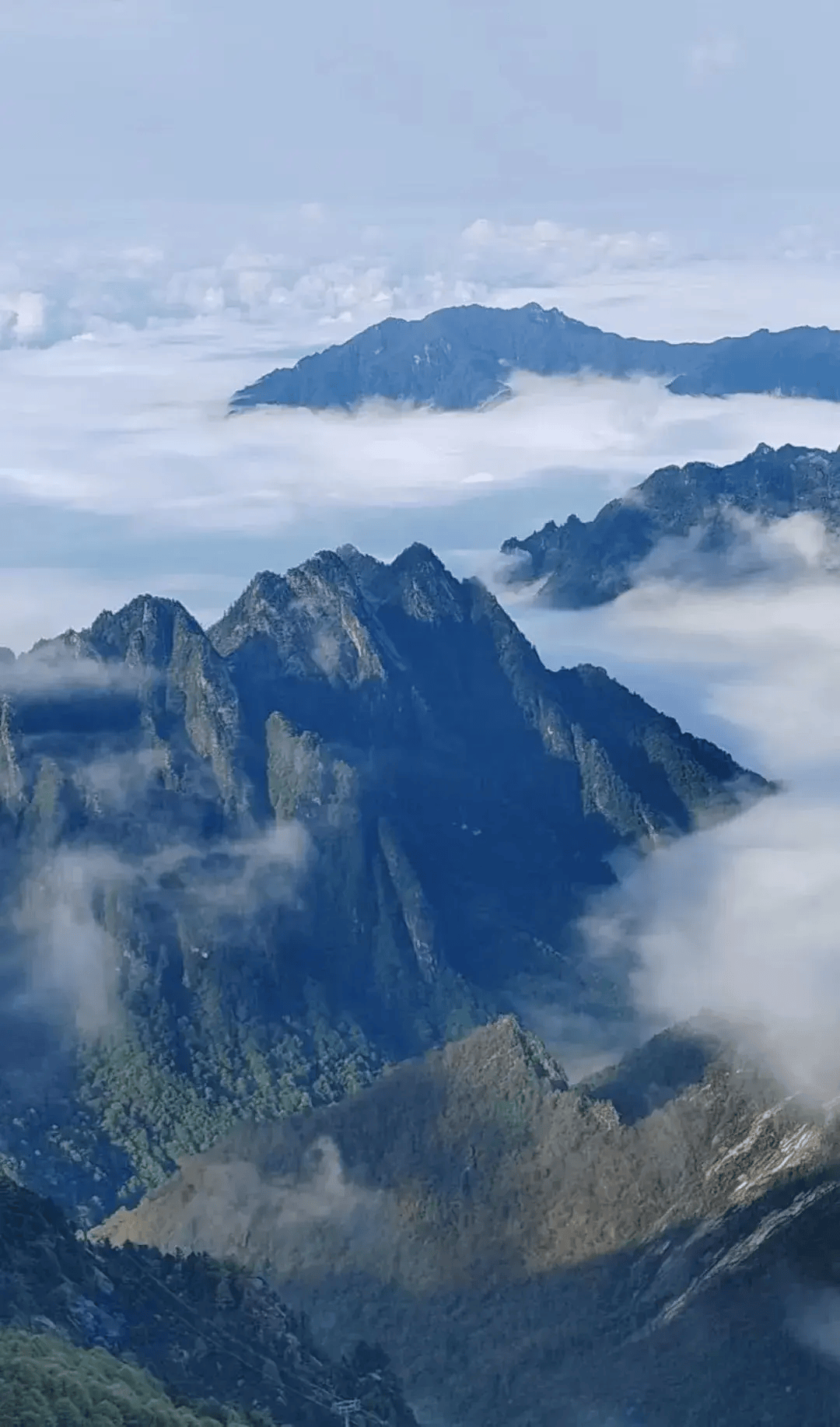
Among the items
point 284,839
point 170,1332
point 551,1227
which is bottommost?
point 551,1227

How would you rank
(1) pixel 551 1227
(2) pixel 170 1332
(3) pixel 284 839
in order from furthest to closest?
(3) pixel 284 839 < (1) pixel 551 1227 < (2) pixel 170 1332

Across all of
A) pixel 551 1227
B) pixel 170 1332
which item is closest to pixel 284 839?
pixel 551 1227

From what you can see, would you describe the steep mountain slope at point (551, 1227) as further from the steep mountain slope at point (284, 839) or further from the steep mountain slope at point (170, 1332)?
the steep mountain slope at point (284, 839)

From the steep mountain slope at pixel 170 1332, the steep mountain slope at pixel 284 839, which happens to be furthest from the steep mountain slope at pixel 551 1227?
the steep mountain slope at pixel 284 839

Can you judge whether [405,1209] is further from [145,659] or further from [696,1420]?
[145,659]

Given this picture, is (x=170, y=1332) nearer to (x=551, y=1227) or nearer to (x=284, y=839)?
(x=551, y=1227)

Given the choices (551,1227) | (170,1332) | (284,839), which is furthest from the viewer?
(284,839)

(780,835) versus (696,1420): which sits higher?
(780,835)

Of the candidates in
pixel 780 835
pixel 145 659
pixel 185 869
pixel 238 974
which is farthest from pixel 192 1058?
pixel 780 835
